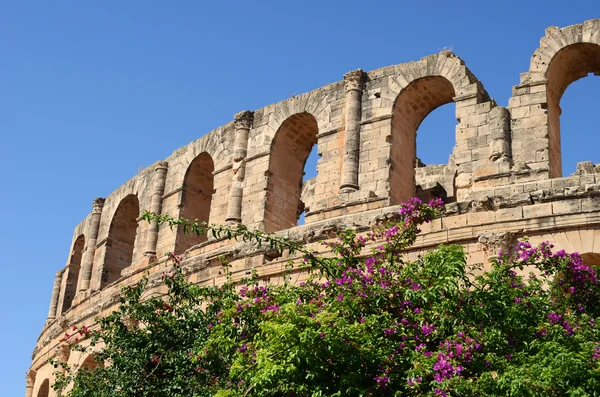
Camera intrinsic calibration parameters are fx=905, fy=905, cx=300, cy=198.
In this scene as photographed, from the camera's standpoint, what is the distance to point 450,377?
24.8 feet

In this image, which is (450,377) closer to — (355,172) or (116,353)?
(116,353)

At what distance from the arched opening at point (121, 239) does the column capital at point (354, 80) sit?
630 cm

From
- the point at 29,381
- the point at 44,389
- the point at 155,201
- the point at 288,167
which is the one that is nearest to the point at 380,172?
the point at 288,167

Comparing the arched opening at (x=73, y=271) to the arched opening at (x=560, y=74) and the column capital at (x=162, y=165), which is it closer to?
the column capital at (x=162, y=165)

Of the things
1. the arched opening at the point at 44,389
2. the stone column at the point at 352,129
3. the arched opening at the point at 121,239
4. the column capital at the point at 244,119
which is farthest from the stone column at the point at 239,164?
the arched opening at the point at 44,389

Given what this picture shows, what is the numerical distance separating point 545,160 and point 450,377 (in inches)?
217

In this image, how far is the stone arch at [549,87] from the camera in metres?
12.5

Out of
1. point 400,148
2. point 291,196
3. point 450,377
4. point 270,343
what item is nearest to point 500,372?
point 450,377

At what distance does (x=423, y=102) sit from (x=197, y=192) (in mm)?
5010

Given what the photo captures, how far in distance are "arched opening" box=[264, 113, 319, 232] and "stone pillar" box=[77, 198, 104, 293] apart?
6.18m

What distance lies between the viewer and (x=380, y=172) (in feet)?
45.3

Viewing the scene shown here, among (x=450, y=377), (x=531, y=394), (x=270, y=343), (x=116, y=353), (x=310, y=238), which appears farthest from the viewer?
(x=310, y=238)

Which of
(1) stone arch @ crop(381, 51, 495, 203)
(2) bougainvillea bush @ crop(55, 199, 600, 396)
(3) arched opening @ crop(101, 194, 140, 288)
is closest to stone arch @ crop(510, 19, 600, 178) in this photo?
(1) stone arch @ crop(381, 51, 495, 203)

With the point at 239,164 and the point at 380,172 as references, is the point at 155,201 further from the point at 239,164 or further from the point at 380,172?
the point at 380,172
